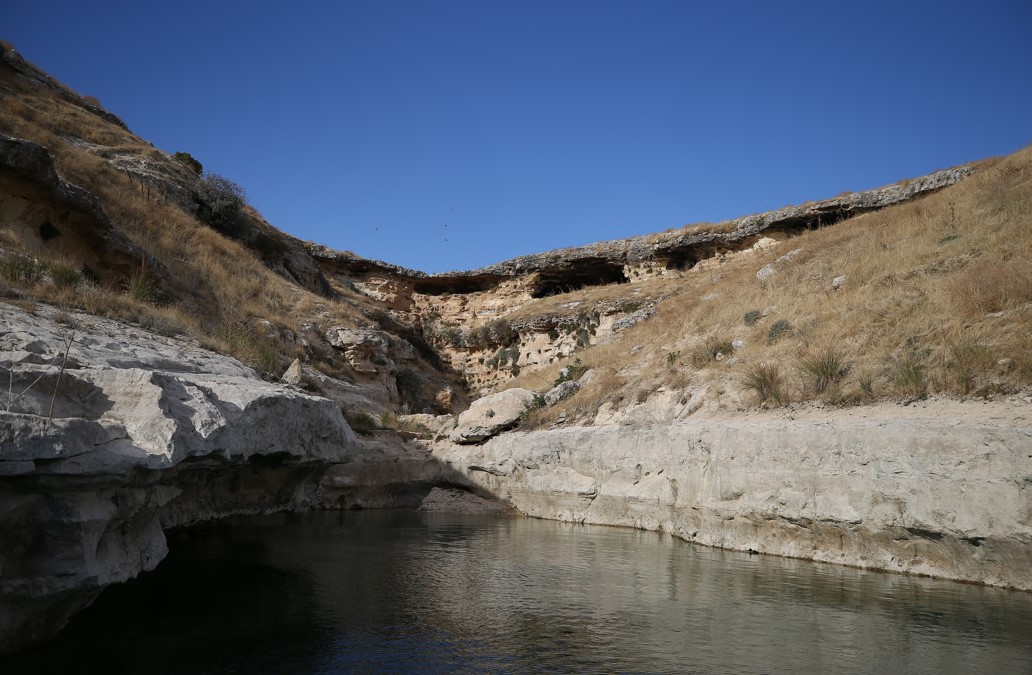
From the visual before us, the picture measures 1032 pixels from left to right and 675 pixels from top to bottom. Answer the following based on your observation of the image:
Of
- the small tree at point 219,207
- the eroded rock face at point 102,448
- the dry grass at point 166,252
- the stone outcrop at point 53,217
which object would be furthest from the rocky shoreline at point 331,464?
the small tree at point 219,207

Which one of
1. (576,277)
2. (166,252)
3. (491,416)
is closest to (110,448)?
(491,416)

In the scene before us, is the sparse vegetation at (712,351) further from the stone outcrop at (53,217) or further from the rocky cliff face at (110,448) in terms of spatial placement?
the stone outcrop at (53,217)

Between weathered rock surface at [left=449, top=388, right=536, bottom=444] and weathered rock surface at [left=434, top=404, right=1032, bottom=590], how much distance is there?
2.89 m

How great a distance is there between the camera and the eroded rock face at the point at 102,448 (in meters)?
5.31

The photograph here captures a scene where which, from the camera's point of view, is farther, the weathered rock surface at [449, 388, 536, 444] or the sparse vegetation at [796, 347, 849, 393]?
the weathered rock surface at [449, 388, 536, 444]

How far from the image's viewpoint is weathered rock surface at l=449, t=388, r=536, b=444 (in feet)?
61.5

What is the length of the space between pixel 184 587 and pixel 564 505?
926 cm

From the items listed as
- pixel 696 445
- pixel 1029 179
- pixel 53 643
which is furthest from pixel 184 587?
pixel 1029 179

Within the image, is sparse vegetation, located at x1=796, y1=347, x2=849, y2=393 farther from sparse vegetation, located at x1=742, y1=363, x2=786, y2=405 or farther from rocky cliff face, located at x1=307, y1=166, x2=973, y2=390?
rocky cliff face, located at x1=307, y1=166, x2=973, y2=390

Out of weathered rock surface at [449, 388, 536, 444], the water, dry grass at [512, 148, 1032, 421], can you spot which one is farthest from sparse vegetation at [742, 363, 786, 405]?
weathered rock surface at [449, 388, 536, 444]

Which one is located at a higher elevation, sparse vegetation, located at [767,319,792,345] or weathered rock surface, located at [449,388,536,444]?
sparse vegetation, located at [767,319,792,345]

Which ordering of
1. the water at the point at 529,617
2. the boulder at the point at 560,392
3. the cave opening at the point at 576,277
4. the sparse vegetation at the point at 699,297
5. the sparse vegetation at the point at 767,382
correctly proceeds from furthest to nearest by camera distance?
the cave opening at the point at 576,277, the boulder at the point at 560,392, the sparse vegetation at the point at 767,382, the sparse vegetation at the point at 699,297, the water at the point at 529,617

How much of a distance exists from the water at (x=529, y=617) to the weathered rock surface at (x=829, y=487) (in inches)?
17.4

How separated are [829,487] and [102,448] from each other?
9750 mm
